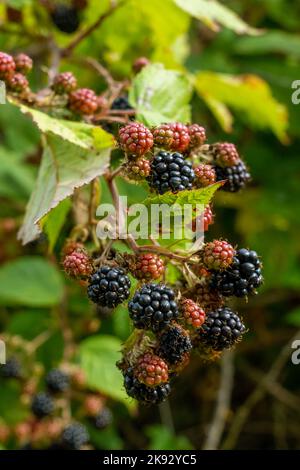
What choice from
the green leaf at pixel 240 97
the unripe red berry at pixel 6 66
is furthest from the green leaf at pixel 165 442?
the unripe red berry at pixel 6 66

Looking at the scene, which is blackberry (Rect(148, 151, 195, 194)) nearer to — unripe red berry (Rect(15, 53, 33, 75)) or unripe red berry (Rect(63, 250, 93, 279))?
unripe red berry (Rect(63, 250, 93, 279))

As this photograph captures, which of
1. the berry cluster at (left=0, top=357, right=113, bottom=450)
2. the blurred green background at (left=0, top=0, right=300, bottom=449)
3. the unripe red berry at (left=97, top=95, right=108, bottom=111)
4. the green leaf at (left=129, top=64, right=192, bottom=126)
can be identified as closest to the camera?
the unripe red berry at (left=97, top=95, right=108, bottom=111)

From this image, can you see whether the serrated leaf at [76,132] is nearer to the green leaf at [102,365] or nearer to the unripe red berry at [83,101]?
the unripe red berry at [83,101]

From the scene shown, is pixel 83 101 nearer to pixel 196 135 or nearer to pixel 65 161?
pixel 65 161

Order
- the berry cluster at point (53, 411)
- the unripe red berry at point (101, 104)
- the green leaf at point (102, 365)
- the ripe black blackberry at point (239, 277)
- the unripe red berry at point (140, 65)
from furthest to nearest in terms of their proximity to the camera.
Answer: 1. the green leaf at point (102, 365)
2. the berry cluster at point (53, 411)
3. the unripe red berry at point (140, 65)
4. the unripe red berry at point (101, 104)
5. the ripe black blackberry at point (239, 277)

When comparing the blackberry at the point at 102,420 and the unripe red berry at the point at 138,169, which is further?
the blackberry at the point at 102,420

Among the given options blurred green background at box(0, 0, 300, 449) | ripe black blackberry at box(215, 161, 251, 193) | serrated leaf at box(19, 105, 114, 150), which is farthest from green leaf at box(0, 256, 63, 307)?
ripe black blackberry at box(215, 161, 251, 193)

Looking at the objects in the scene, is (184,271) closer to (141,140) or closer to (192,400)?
(141,140)

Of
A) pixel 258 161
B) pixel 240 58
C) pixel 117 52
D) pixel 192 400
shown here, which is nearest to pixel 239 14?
pixel 240 58
